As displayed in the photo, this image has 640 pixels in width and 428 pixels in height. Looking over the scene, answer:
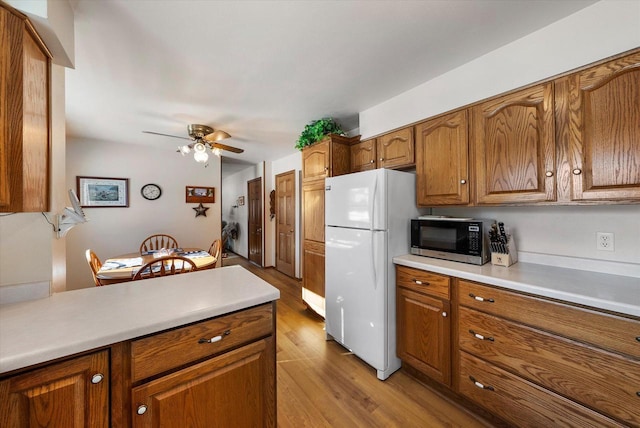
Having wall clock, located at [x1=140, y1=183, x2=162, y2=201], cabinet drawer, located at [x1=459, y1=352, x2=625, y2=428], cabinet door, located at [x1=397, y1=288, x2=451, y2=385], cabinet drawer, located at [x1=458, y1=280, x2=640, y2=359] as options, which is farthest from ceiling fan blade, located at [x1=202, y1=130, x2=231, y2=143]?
cabinet drawer, located at [x1=459, y1=352, x2=625, y2=428]

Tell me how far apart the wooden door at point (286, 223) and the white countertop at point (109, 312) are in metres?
3.11

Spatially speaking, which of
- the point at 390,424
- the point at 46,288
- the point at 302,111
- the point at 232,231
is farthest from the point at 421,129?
the point at 232,231

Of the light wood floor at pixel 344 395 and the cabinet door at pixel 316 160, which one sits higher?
the cabinet door at pixel 316 160

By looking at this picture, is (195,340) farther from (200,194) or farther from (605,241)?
(200,194)

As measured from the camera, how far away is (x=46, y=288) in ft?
3.67

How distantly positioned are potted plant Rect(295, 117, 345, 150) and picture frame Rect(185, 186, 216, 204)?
100 inches

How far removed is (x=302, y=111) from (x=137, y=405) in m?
2.59

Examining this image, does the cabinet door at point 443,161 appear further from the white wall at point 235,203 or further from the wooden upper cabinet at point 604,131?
the white wall at point 235,203

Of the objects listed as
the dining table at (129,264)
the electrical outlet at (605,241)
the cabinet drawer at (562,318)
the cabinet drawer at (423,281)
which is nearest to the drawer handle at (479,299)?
the cabinet drawer at (562,318)

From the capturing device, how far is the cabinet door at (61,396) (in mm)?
689

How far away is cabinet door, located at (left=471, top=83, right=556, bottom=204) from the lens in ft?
4.72

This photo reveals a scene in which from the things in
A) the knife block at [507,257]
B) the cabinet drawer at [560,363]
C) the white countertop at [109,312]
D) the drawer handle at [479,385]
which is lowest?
the drawer handle at [479,385]

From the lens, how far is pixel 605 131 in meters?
1.25

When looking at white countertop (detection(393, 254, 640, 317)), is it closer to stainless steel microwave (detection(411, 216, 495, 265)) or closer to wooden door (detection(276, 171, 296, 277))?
stainless steel microwave (detection(411, 216, 495, 265))
